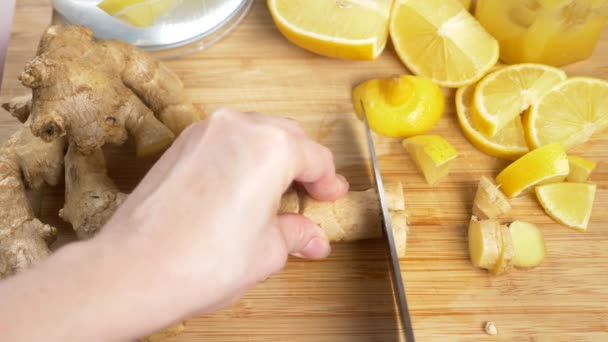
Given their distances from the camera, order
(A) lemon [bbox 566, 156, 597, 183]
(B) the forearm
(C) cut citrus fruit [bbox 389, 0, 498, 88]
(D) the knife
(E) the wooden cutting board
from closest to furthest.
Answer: (B) the forearm < (D) the knife < (E) the wooden cutting board < (A) lemon [bbox 566, 156, 597, 183] < (C) cut citrus fruit [bbox 389, 0, 498, 88]

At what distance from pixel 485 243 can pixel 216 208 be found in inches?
20.9

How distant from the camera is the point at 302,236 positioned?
919mm

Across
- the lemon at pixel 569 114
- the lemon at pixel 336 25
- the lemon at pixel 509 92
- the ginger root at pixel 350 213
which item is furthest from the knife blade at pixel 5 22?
the lemon at pixel 569 114

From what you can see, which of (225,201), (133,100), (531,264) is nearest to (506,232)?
(531,264)

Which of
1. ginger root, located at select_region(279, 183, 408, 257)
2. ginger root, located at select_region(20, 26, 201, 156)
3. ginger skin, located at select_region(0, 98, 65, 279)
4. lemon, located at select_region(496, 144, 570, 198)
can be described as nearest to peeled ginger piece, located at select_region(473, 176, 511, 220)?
lemon, located at select_region(496, 144, 570, 198)

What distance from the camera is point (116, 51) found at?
1.17 m

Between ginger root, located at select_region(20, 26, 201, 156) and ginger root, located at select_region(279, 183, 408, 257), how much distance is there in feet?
0.92

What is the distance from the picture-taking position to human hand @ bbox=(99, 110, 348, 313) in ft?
2.34

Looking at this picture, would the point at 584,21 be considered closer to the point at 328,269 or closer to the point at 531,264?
the point at 531,264

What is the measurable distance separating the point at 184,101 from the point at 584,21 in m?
0.81

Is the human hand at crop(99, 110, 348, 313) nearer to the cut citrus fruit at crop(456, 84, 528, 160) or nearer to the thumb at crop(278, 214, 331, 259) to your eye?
the thumb at crop(278, 214, 331, 259)

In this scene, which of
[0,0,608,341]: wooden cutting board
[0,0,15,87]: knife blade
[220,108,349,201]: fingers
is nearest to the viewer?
[220,108,349,201]: fingers

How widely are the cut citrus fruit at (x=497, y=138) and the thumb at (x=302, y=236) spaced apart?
400mm

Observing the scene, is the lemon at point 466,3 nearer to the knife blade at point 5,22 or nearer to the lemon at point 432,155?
the lemon at point 432,155
